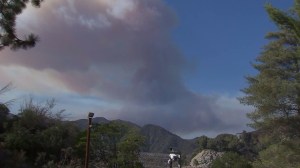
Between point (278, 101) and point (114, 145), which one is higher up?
point (278, 101)

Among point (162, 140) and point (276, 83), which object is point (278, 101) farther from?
point (162, 140)

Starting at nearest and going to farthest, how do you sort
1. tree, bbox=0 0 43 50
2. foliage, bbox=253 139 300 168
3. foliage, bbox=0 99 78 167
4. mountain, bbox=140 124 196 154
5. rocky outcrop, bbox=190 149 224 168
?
1. tree, bbox=0 0 43 50
2. foliage, bbox=0 99 78 167
3. foliage, bbox=253 139 300 168
4. rocky outcrop, bbox=190 149 224 168
5. mountain, bbox=140 124 196 154

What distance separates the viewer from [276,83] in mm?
33125

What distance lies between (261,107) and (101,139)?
10.7 meters

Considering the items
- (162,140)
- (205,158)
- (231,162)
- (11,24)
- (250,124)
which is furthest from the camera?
(162,140)

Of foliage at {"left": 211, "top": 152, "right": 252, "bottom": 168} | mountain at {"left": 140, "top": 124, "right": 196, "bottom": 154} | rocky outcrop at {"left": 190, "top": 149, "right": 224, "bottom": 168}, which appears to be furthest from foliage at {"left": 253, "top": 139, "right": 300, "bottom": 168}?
mountain at {"left": 140, "top": 124, "right": 196, "bottom": 154}

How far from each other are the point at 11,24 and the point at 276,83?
68.7 ft

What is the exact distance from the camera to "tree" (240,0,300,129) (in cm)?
3241

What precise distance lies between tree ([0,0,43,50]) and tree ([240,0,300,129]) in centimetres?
1841

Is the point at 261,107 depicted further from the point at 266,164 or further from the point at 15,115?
the point at 15,115

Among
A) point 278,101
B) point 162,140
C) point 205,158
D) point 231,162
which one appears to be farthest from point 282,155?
point 162,140

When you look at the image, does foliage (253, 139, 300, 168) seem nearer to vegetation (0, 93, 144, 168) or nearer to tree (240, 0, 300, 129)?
tree (240, 0, 300, 129)

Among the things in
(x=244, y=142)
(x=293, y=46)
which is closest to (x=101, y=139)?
(x=293, y=46)

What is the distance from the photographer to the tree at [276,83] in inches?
1276
